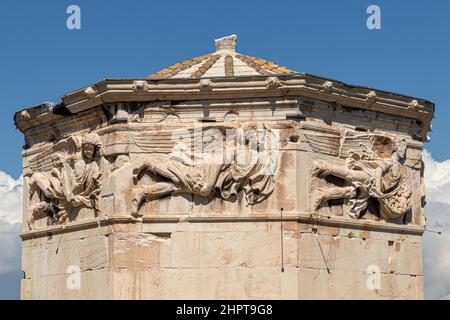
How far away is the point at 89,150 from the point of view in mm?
26391

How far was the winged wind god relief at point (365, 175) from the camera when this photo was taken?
26.1 m

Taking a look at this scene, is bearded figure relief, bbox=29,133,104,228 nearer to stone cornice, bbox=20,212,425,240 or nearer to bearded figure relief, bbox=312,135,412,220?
stone cornice, bbox=20,212,425,240

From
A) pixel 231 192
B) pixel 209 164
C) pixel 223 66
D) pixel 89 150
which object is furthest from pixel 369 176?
pixel 89 150

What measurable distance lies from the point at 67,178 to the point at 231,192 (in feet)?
11.3

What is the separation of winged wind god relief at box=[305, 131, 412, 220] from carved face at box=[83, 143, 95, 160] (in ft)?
13.2

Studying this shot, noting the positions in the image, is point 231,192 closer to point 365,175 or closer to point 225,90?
point 225,90

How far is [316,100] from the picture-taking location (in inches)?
1025

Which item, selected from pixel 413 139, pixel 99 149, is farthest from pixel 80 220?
pixel 413 139

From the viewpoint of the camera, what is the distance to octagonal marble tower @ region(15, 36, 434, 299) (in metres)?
25.4

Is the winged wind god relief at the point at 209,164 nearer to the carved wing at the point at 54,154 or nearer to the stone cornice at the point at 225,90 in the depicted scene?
the stone cornice at the point at 225,90

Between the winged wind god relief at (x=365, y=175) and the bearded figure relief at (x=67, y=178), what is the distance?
4.05 m

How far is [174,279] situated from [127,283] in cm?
85
